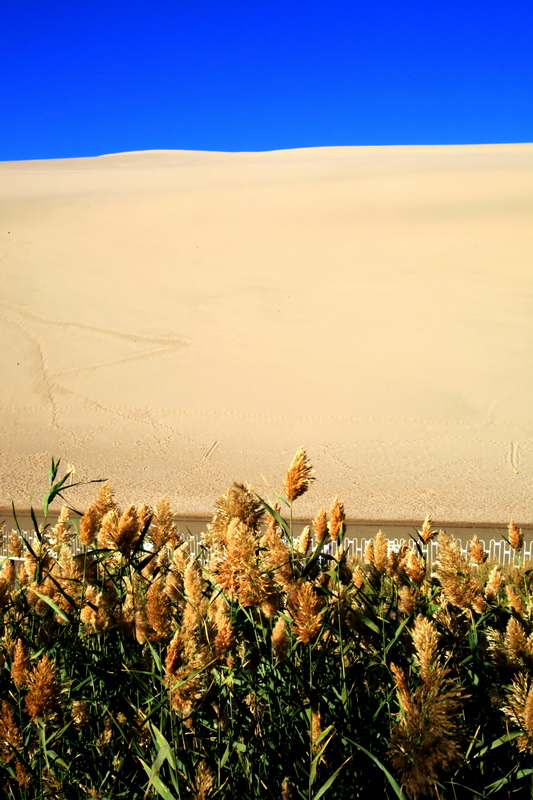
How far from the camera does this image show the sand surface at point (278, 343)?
1313cm

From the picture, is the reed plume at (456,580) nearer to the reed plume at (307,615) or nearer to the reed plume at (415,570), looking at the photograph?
the reed plume at (415,570)

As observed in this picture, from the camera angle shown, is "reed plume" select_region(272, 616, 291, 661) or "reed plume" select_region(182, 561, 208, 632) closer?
"reed plume" select_region(182, 561, 208, 632)

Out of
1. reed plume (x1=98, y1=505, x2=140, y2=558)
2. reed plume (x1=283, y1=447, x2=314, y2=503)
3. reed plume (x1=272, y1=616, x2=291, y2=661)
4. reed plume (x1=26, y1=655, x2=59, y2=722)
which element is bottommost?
reed plume (x1=26, y1=655, x2=59, y2=722)

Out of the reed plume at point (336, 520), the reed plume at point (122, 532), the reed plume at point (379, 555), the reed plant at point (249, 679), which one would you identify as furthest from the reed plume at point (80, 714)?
the reed plume at point (379, 555)

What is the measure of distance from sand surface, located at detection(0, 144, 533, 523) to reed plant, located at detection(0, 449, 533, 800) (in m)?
7.67

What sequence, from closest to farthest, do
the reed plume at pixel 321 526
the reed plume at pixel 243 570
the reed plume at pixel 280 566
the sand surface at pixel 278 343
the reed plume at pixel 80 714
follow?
the reed plume at pixel 243 570
the reed plume at pixel 280 566
the reed plume at pixel 80 714
the reed plume at pixel 321 526
the sand surface at pixel 278 343

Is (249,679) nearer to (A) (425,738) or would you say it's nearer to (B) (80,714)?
(B) (80,714)

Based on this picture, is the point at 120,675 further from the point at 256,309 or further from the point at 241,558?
the point at 256,309

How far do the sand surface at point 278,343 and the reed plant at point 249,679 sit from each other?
25.2 feet

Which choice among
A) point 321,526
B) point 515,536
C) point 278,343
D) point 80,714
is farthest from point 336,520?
point 278,343

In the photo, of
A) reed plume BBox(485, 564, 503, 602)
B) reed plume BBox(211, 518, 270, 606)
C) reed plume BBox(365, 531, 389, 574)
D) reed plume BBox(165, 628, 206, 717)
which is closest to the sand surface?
reed plume BBox(485, 564, 503, 602)

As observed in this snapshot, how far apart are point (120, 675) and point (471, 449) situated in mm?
12611

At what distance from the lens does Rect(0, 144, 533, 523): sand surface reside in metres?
13.1

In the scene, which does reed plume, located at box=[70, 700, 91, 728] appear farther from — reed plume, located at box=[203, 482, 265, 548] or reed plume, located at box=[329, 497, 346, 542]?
reed plume, located at box=[329, 497, 346, 542]
